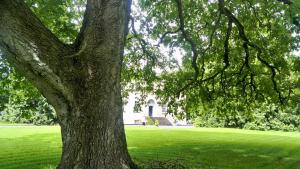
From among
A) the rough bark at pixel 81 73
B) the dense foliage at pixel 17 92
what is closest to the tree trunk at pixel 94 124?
the rough bark at pixel 81 73

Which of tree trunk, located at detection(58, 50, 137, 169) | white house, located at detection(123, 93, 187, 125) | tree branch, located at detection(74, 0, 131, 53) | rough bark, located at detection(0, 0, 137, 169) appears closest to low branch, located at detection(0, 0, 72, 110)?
rough bark, located at detection(0, 0, 137, 169)

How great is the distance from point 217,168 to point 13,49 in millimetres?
8276

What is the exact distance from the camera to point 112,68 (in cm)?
548

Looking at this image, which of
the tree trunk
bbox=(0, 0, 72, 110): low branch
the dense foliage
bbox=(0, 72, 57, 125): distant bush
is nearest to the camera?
bbox=(0, 0, 72, 110): low branch

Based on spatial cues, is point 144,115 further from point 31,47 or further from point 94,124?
point 31,47

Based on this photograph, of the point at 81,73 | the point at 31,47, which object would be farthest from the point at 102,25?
the point at 31,47

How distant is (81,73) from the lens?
5.29 m

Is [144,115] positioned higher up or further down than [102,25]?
further down

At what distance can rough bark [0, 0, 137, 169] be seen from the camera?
4.81 meters

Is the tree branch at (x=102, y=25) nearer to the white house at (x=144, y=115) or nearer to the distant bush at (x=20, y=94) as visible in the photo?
the distant bush at (x=20, y=94)

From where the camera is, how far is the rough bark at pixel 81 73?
4.81 metres

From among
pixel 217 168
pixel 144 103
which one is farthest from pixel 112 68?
pixel 144 103

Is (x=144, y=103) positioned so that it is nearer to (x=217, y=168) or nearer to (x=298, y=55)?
(x=217, y=168)

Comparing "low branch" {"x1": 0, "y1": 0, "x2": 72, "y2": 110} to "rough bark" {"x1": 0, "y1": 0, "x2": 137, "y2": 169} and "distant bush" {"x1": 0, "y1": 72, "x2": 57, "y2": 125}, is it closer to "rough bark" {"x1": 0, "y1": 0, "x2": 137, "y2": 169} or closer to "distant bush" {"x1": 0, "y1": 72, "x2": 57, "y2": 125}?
"rough bark" {"x1": 0, "y1": 0, "x2": 137, "y2": 169}
